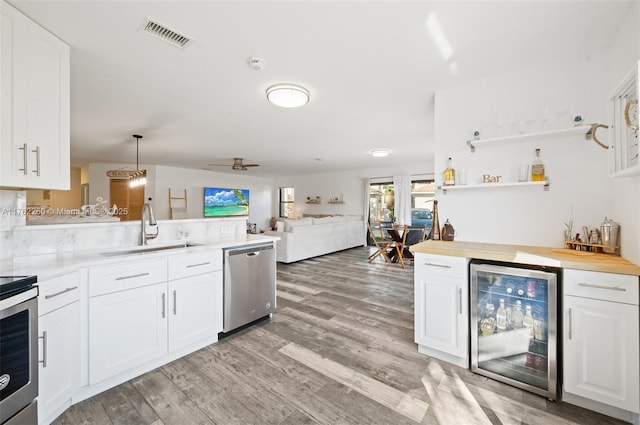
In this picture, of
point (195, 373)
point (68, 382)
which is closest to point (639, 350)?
point (195, 373)

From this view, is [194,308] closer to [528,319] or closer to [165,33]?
[165,33]

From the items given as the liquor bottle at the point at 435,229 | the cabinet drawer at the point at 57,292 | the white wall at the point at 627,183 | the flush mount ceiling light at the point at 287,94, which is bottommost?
the cabinet drawer at the point at 57,292

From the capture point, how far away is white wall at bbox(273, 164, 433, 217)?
7590mm

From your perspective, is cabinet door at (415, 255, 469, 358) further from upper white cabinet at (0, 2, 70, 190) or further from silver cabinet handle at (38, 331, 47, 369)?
upper white cabinet at (0, 2, 70, 190)

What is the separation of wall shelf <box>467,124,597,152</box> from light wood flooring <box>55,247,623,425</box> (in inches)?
77.2

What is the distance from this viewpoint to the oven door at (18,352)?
44.3 inches

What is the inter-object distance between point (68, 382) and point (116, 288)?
57cm

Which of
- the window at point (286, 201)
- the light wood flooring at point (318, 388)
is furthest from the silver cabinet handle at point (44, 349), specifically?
the window at point (286, 201)

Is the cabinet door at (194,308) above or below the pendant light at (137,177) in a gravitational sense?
below

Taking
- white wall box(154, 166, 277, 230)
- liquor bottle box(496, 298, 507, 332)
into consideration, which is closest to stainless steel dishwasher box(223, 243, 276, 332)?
liquor bottle box(496, 298, 507, 332)

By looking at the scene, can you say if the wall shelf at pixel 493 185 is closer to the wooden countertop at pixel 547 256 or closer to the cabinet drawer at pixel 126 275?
the wooden countertop at pixel 547 256

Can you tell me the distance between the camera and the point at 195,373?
6.51 ft

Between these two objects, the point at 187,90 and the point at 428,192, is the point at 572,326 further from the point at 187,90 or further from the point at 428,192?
the point at 428,192

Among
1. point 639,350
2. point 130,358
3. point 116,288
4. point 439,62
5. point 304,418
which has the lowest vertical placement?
point 304,418
